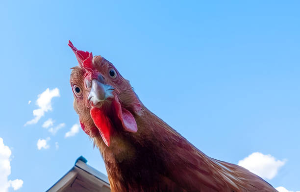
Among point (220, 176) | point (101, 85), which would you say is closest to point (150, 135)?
point (101, 85)

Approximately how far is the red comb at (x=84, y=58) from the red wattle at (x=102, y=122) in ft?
1.03

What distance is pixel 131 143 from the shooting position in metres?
1.55

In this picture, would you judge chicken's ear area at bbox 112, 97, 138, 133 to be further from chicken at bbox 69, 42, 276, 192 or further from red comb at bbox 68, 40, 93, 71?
red comb at bbox 68, 40, 93, 71

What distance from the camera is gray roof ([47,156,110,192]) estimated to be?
3.58 metres

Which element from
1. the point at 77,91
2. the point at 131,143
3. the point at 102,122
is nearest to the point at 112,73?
the point at 77,91

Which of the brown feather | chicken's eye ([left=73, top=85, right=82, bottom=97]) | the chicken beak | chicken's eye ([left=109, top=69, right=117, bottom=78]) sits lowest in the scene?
the brown feather

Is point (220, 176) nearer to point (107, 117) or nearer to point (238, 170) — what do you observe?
point (238, 170)

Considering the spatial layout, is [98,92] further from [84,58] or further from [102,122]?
[84,58]

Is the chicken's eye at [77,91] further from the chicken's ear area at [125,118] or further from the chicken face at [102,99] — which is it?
the chicken's ear area at [125,118]

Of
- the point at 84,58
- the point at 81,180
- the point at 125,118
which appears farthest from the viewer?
the point at 81,180

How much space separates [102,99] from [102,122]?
7.0 inches

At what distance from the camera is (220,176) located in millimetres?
1695

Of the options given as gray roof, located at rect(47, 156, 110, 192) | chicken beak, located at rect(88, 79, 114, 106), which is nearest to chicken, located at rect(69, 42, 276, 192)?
chicken beak, located at rect(88, 79, 114, 106)

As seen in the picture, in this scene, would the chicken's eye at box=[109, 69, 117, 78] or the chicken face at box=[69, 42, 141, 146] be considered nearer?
the chicken face at box=[69, 42, 141, 146]
